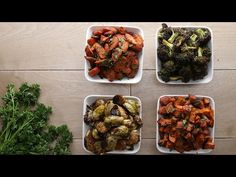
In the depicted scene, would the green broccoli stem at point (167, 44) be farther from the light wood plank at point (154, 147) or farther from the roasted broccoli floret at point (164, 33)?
the light wood plank at point (154, 147)

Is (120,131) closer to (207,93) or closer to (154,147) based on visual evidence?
(154,147)

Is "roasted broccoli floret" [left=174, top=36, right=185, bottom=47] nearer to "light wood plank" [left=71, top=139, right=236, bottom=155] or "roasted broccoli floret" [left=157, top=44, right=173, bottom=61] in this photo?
Answer: "roasted broccoli floret" [left=157, top=44, right=173, bottom=61]

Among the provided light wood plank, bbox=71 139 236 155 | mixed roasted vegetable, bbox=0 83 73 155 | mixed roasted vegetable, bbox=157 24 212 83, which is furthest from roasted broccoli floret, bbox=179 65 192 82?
mixed roasted vegetable, bbox=0 83 73 155

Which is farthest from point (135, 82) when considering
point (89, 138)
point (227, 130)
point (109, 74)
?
point (227, 130)

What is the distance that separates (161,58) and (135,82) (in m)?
0.14

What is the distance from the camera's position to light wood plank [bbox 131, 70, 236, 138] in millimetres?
2039

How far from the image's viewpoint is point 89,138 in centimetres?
193

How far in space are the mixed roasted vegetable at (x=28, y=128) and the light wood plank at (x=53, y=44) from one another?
0.39 feet

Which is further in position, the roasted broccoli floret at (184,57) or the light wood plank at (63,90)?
the light wood plank at (63,90)

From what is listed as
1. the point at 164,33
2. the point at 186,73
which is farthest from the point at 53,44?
the point at 186,73

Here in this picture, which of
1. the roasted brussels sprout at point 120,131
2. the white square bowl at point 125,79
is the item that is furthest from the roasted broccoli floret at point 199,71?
the roasted brussels sprout at point 120,131

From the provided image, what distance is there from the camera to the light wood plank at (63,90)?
2.05 metres

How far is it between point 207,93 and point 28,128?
756 mm

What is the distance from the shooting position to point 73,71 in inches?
81.0
